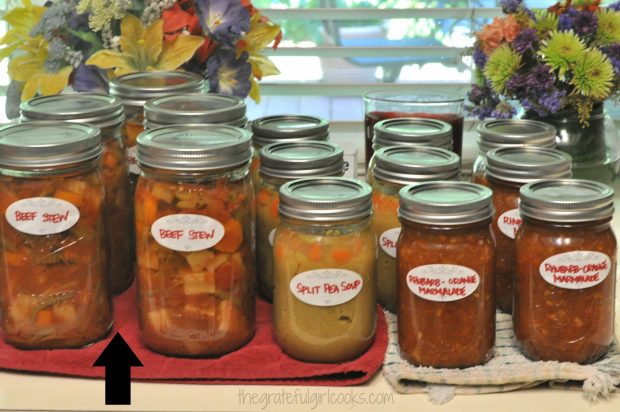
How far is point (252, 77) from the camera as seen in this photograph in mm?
1490

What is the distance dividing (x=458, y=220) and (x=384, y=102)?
50 centimetres

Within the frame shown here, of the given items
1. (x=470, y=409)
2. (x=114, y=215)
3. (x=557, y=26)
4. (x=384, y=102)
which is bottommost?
(x=470, y=409)

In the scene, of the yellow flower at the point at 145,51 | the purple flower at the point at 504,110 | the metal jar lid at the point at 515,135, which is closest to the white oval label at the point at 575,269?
the metal jar lid at the point at 515,135

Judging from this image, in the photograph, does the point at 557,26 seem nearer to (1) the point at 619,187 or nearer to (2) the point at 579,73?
(2) the point at 579,73

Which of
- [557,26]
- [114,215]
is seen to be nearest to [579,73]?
[557,26]

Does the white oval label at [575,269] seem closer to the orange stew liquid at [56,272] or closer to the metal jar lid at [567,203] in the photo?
the metal jar lid at [567,203]

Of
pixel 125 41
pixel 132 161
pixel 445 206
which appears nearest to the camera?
pixel 445 206

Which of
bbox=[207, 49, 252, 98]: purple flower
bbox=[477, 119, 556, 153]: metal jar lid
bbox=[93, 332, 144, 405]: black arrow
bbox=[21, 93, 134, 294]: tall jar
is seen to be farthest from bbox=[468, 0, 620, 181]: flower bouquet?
bbox=[93, 332, 144, 405]: black arrow

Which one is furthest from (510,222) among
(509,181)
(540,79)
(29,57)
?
(29,57)

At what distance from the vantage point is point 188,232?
3.49 feet

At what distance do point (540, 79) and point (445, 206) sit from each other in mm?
504

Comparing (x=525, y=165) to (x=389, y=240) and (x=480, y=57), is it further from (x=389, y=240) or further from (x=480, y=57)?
(x=480, y=57)

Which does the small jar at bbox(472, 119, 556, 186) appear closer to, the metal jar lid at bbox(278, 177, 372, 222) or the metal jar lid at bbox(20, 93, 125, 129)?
the metal jar lid at bbox(278, 177, 372, 222)

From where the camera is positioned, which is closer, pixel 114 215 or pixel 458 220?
pixel 458 220
